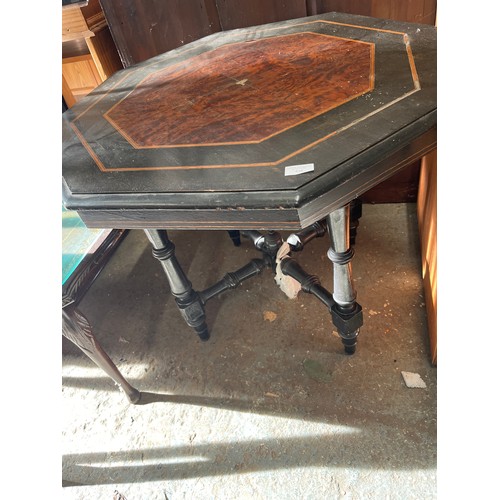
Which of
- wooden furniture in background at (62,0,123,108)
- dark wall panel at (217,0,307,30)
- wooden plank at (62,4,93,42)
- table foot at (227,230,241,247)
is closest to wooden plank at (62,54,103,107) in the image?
wooden furniture in background at (62,0,123,108)

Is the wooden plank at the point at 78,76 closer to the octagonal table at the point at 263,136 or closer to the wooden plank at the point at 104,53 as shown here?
the wooden plank at the point at 104,53

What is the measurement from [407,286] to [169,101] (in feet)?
3.99

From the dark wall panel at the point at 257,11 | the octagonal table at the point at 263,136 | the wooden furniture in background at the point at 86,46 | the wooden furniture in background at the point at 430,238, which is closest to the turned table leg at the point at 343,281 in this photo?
the octagonal table at the point at 263,136

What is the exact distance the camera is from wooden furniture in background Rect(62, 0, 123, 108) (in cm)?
199

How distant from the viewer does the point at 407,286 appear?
1.78 meters

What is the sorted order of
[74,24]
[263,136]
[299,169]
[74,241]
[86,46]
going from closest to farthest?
[299,169], [263,136], [74,241], [74,24], [86,46]

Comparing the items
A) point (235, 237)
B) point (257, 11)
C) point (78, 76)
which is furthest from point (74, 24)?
point (235, 237)

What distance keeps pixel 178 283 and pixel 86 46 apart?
5.13ft

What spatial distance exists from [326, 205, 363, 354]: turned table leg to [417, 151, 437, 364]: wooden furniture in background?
0.96ft

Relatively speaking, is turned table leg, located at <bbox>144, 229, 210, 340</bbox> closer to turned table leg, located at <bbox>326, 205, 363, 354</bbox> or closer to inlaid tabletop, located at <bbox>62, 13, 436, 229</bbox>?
inlaid tabletop, located at <bbox>62, 13, 436, 229</bbox>

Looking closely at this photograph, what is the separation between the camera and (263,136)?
3.47ft

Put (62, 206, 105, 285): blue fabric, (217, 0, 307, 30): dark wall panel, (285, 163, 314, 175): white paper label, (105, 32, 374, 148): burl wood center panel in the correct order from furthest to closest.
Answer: (217, 0, 307, 30): dark wall panel
(62, 206, 105, 285): blue fabric
(105, 32, 374, 148): burl wood center panel
(285, 163, 314, 175): white paper label

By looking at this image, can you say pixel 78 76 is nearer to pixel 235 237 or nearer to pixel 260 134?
pixel 235 237

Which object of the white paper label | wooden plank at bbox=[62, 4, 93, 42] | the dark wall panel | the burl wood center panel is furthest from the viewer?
wooden plank at bbox=[62, 4, 93, 42]
